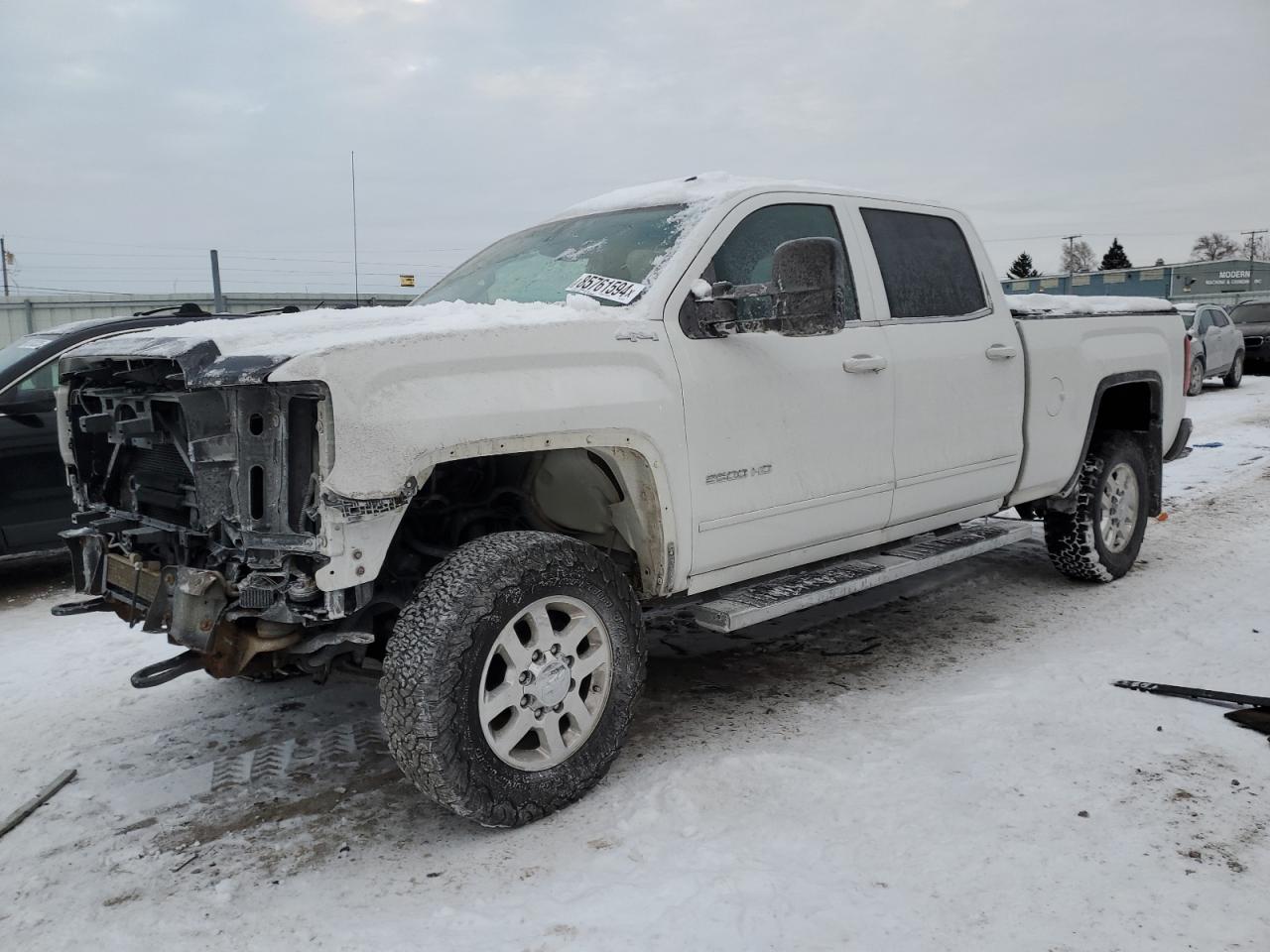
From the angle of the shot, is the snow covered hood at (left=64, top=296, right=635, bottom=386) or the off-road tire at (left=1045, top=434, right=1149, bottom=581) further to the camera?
the off-road tire at (left=1045, top=434, right=1149, bottom=581)

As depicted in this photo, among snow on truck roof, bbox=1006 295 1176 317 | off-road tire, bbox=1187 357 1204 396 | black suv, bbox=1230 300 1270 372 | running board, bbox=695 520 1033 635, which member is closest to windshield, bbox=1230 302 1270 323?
black suv, bbox=1230 300 1270 372

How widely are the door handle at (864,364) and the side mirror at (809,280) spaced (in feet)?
2.37

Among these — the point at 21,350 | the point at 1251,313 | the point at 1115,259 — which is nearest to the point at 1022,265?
the point at 1115,259

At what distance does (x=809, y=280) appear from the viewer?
3.13 m

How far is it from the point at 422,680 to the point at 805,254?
177cm

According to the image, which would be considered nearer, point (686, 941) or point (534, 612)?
point (686, 941)

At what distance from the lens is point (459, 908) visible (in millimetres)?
2609

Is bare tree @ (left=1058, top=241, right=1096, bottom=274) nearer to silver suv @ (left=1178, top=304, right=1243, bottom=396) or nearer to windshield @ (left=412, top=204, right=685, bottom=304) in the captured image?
silver suv @ (left=1178, top=304, right=1243, bottom=396)

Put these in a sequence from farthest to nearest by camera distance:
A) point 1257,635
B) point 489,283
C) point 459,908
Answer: point 1257,635
point 489,283
point 459,908

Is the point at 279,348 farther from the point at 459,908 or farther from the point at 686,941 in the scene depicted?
the point at 686,941

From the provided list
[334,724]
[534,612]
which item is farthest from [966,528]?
[334,724]

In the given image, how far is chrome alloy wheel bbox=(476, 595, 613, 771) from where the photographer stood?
2.96 metres

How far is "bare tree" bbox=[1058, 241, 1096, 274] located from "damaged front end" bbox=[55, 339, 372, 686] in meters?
84.8

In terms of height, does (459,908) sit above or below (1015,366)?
below
